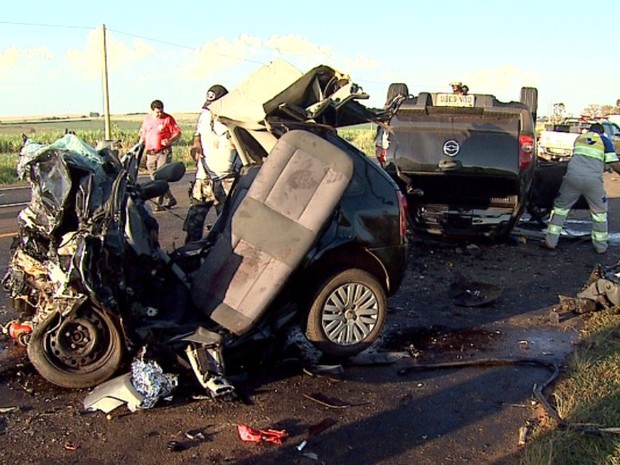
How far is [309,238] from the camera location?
4703 millimetres

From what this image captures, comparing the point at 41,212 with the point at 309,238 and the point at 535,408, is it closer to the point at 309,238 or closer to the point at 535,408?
the point at 309,238

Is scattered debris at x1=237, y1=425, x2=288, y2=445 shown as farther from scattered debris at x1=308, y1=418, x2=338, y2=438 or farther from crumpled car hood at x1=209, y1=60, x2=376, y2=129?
crumpled car hood at x1=209, y1=60, x2=376, y2=129

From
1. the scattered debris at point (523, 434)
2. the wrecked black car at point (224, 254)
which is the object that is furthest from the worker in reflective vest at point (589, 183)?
the scattered debris at point (523, 434)

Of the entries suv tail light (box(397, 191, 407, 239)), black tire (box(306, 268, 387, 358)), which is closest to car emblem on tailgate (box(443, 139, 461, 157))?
suv tail light (box(397, 191, 407, 239))

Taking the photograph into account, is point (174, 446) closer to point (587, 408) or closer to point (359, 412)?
point (359, 412)

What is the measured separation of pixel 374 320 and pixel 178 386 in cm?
157

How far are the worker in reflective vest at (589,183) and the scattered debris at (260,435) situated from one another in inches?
268

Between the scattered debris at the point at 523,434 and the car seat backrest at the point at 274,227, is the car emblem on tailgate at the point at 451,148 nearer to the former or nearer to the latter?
the car seat backrest at the point at 274,227

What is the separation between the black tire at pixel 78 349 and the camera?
14.6ft

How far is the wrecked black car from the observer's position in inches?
175

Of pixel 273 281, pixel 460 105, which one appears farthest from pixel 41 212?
pixel 460 105

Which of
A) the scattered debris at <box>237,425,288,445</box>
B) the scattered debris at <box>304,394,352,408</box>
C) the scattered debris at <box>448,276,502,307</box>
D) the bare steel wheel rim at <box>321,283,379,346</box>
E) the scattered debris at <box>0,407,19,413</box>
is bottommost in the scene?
the scattered debris at <box>304,394,352,408</box>

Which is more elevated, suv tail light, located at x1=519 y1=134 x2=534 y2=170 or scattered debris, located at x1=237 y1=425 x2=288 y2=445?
suv tail light, located at x1=519 y1=134 x2=534 y2=170

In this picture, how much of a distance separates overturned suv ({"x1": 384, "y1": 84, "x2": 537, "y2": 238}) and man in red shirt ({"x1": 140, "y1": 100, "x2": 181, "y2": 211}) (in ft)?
13.5
